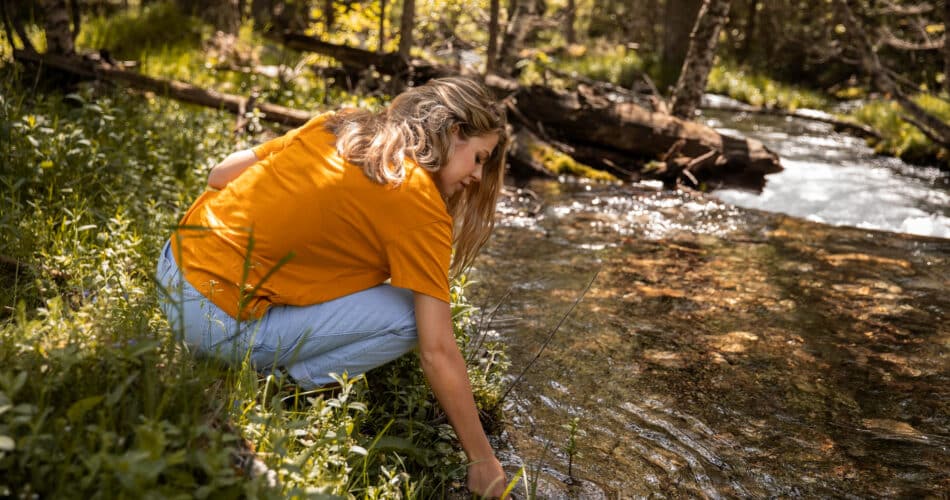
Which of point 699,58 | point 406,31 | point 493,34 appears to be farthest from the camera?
point 493,34

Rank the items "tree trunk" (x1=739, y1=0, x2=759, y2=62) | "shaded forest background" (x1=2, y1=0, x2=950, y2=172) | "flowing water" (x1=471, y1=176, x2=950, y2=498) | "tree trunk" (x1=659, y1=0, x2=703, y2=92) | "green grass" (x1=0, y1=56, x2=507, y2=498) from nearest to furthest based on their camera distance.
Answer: "green grass" (x1=0, y1=56, x2=507, y2=498)
"flowing water" (x1=471, y1=176, x2=950, y2=498)
"shaded forest background" (x1=2, y1=0, x2=950, y2=172)
"tree trunk" (x1=659, y1=0, x2=703, y2=92)
"tree trunk" (x1=739, y1=0, x2=759, y2=62)

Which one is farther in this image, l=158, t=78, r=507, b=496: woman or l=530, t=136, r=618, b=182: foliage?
l=530, t=136, r=618, b=182: foliage

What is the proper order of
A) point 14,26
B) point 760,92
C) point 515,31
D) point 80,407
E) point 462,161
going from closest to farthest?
point 80,407 < point 462,161 < point 14,26 < point 515,31 < point 760,92

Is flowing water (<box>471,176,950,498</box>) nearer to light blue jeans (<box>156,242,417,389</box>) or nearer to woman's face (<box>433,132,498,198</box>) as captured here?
light blue jeans (<box>156,242,417,389</box>)

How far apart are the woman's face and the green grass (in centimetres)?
78

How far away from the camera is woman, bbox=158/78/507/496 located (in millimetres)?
2514

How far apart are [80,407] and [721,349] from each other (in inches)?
135

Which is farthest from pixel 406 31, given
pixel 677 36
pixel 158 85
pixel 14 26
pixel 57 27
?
pixel 677 36

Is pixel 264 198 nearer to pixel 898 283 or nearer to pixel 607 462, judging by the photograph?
pixel 607 462

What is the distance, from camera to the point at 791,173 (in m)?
9.40

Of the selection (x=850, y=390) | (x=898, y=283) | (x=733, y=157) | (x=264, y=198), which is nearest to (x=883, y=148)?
(x=733, y=157)

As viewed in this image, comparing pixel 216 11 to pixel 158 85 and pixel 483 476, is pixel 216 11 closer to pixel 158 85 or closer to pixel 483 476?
pixel 158 85

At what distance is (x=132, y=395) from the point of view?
6.46ft

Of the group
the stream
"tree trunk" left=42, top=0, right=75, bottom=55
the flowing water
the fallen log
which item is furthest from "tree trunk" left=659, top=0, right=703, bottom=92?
"tree trunk" left=42, top=0, right=75, bottom=55
